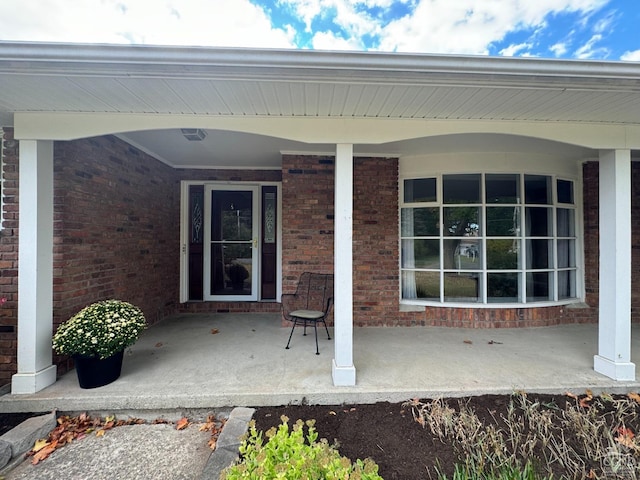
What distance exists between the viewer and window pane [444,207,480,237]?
4355 mm

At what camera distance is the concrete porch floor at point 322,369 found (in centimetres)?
251

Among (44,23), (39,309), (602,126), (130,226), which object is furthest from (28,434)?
(44,23)

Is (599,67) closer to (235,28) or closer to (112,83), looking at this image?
(112,83)

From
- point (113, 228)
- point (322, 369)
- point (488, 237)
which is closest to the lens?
point (322, 369)

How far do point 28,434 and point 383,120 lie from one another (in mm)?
3628

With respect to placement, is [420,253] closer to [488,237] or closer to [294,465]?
[488,237]

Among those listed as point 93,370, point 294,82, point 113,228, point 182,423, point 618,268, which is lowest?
point 182,423

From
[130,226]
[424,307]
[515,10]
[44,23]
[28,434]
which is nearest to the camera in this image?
[28,434]

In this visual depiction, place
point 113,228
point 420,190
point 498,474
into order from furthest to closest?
point 420,190, point 113,228, point 498,474

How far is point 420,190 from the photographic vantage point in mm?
4480

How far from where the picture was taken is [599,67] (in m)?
2.14

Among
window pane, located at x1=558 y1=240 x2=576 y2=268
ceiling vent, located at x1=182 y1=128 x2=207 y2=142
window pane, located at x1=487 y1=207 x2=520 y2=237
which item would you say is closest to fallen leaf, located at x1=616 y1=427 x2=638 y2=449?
window pane, located at x1=487 y1=207 x2=520 y2=237

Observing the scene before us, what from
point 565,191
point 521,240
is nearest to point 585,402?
point 521,240

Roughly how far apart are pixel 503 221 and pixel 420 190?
1243 millimetres
